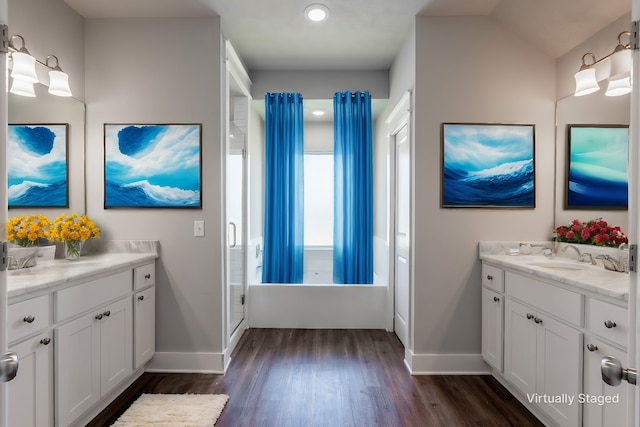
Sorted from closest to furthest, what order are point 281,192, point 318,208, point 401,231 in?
point 401,231, point 281,192, point 318,208

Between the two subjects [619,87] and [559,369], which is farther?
[619,87]

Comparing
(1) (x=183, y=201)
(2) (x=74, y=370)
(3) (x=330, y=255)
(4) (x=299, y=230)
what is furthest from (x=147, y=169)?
(3) (x=330, y=255)

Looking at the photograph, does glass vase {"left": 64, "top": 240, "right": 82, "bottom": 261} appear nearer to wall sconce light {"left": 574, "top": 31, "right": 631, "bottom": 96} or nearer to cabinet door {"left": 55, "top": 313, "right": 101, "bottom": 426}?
cabinet door {"left": 55, "top": 313, "right": 101, "bottom": 426}

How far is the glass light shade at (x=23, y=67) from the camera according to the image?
2.06 m

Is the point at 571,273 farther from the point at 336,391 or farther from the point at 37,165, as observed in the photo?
the point at 37,165

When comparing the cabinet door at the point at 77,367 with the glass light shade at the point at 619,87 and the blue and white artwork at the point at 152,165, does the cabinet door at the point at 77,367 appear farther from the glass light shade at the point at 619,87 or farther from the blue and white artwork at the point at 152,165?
the glass light shade at the point at 619,87

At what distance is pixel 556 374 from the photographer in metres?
1.94

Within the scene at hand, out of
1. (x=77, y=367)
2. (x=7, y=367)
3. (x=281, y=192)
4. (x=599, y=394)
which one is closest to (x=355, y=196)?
(x=281, y=192)

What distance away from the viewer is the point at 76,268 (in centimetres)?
210

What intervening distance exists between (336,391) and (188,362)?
1160 millimetres

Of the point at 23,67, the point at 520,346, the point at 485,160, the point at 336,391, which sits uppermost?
the point at 23,67

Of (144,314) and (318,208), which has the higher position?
(318,208)

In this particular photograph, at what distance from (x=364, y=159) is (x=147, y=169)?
2.16 m

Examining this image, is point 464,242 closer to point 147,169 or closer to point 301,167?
point 301,167
